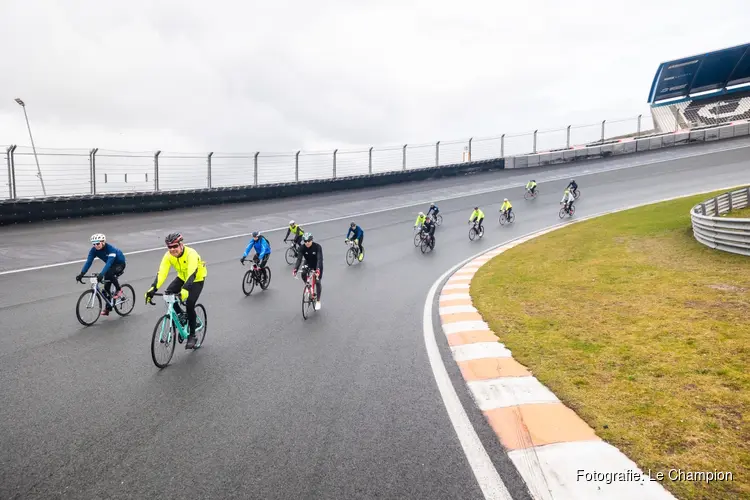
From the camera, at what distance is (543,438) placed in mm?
3449

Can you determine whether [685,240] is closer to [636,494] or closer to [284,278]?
[284,278]

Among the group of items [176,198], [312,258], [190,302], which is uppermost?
[176,198]

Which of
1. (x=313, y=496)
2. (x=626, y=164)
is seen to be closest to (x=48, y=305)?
(x=313, y=496)

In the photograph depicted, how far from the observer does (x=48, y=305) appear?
847 centimetres

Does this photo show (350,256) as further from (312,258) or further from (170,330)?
(170,330)

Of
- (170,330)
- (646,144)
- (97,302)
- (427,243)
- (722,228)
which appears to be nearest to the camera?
(170,330)

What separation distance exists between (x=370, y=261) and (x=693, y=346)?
1054 cm

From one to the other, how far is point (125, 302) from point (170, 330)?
3.25m

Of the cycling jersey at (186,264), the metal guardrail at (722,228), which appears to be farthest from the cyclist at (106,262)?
the metal guardrail at (722,228)

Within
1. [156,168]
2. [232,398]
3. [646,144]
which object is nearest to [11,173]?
[156,168]

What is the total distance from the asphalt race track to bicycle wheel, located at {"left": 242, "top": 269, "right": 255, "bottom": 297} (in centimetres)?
34

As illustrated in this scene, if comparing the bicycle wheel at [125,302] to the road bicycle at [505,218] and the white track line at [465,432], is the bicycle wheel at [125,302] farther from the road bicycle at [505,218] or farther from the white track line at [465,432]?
the road bicycle at [505,218]

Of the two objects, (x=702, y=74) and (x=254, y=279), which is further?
(x=702, y=74)

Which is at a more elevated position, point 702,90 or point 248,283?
point 702,90
